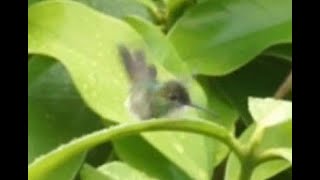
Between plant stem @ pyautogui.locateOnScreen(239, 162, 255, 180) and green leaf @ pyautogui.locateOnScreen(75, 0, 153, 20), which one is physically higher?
plant stem @ pyautogui.locateOnScreen(239, 162, 255, 180)

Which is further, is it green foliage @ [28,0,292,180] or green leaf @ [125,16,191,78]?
green leaf @ [125,16,191,78]

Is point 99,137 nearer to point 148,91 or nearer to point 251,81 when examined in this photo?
point 148,91

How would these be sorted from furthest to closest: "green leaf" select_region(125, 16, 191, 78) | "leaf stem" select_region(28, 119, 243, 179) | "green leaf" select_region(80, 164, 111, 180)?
1. "green leaf" select_region(125, 16, 191, 78)
2. "green leaf" select_region(80, 164, 111, 180)
3. "leaf stem" select_region(28, 119, 243, 179)

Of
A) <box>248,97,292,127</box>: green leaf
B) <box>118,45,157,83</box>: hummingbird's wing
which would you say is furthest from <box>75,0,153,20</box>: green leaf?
<box>248,97,292,127</box>: green leaf

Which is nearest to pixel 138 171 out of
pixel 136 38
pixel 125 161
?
pixel 125 161

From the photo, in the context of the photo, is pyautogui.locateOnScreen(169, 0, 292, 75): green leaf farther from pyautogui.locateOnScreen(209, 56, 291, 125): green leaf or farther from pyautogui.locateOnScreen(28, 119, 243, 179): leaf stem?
pyautogui.locateOnScreen(28, 119, 243, 179): leaf stem

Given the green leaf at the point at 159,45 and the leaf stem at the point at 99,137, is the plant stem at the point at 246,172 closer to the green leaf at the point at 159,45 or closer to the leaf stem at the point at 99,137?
the leaf stem at the point at 99,137
